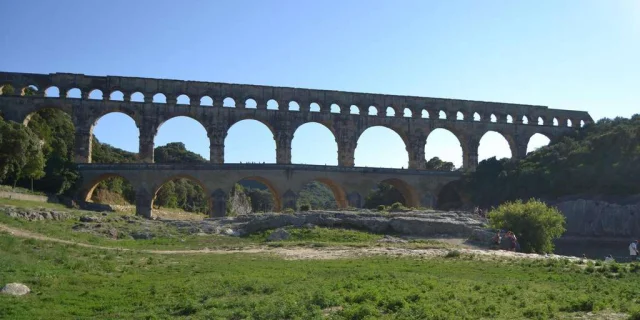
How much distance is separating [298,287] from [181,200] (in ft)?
210

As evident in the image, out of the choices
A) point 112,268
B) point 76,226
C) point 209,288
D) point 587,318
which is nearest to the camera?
point 587,318

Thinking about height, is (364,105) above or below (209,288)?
above

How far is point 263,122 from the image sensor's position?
2073 inches

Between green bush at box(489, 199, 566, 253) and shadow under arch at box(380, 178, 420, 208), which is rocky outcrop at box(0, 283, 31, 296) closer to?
green bush at box(489, 199, 566, 253)

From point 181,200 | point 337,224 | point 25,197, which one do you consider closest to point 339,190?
point 337,224

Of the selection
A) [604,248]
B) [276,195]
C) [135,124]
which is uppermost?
[135,124]

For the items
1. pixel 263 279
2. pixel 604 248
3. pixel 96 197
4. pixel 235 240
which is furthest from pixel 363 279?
pixel 96 197

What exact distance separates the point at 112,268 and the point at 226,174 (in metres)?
30.3

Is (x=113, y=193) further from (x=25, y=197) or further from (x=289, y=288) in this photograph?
(x=289, y=288)

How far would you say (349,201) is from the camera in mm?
49156

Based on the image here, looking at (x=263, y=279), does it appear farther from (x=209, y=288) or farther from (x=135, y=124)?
(x=135, y=124)

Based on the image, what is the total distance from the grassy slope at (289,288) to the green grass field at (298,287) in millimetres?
23

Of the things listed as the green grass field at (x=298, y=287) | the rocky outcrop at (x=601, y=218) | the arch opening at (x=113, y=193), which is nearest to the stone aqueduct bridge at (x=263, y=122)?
the arch opening at (x=113, y=193)

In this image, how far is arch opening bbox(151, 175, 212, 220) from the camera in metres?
63.1
